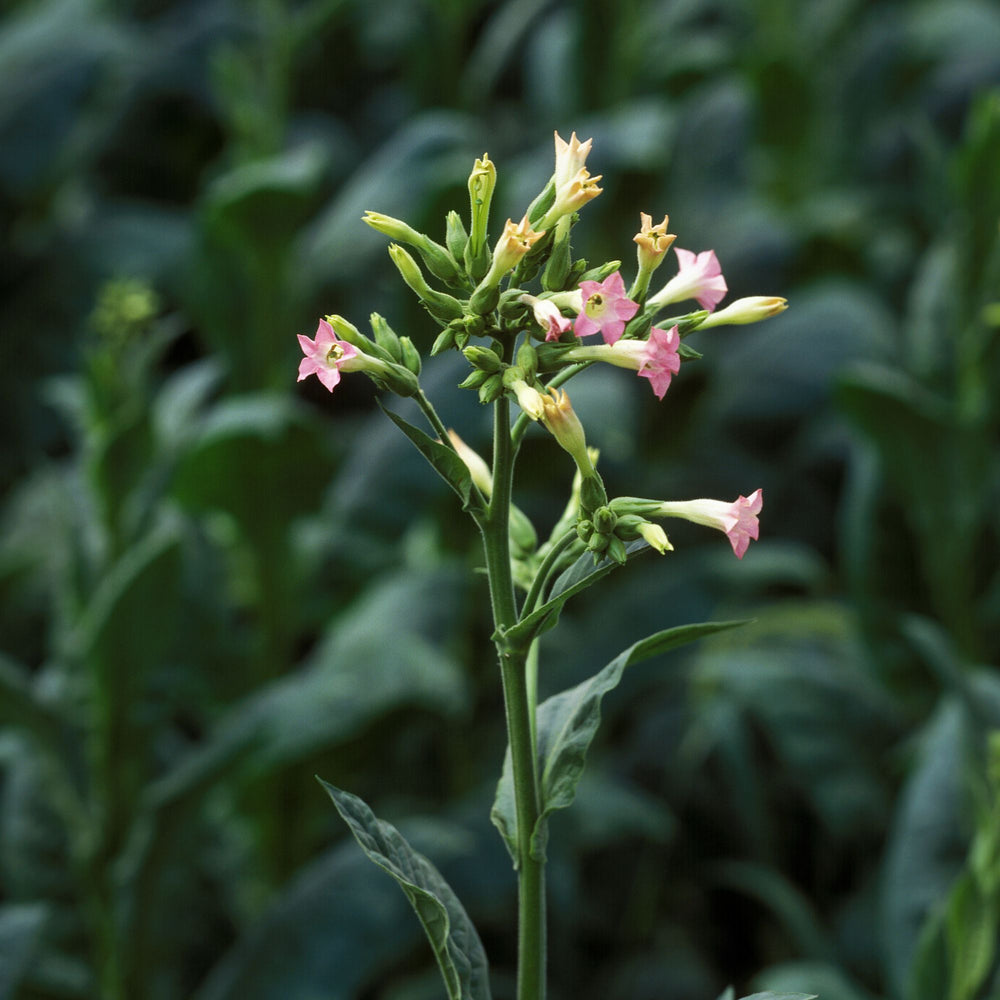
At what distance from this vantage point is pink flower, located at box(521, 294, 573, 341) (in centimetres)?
59

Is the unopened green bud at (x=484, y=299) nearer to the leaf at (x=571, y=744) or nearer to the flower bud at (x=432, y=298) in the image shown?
the flower bud at (x=432, y=298)

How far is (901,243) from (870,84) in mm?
502

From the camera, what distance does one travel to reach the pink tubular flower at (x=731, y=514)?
25.0 inches

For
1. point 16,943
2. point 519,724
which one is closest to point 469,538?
point 16,943

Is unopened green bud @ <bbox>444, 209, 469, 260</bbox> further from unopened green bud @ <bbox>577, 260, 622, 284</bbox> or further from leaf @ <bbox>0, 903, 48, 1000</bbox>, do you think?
leaf @ <bbox>0, 903, 48, 1000</bbox>

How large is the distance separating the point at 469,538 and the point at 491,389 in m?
1.59

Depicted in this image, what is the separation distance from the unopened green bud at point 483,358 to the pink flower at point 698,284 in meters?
0.10

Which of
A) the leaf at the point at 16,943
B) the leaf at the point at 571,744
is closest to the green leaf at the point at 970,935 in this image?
the leaf at the point at 571,744

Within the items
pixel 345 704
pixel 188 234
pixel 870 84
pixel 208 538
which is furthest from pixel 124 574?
pixel 870 84

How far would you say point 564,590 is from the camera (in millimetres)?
659

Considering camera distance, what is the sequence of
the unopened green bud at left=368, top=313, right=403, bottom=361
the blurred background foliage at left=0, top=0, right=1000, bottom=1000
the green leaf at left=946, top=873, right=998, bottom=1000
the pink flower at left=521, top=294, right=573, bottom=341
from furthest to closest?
the blurred background foliage at left=0, top=0, right=1000, bottom=1000
the green leaf at left=946, top=873, right=998, bottom=1000
the unopened green bud at left=368, top=313, right=403, bottom=361
the pink flower at left=521, top=294, right=573, bottom=341

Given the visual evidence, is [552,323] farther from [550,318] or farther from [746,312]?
[746,312]

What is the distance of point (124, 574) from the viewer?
1507 mm

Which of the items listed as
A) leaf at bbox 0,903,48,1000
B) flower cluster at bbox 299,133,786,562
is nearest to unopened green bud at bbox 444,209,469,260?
flower cluster at bbox 299,133,786,562
